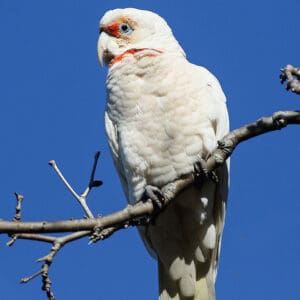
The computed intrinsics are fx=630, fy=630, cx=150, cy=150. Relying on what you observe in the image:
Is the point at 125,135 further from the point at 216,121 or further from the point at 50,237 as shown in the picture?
the point at 50,237

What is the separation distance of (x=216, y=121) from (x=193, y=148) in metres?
0.31

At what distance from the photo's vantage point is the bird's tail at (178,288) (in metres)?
4.93

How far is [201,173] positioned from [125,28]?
1.92m

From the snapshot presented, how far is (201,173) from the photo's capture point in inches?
171

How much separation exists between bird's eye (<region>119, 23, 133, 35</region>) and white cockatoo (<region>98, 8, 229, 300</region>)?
46 centimetres

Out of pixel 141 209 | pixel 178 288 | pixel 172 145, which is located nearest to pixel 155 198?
pixel 141 209

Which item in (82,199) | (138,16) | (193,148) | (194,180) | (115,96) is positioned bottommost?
(82,199)

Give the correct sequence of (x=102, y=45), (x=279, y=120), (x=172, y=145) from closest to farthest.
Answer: (x=279, y=120) → (x=172, y=145) → (x=102, y=45)

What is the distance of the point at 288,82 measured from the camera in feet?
10.5

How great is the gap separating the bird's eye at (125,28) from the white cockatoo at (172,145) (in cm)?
46

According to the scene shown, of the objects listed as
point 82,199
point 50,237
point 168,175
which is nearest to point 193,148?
point 168,175

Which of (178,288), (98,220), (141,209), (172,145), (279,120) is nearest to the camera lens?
(98,220)

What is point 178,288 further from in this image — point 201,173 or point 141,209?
point 141,209

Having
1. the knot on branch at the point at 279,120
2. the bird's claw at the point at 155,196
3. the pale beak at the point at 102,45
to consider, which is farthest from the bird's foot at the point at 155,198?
the pale beak at the point at 102,45
